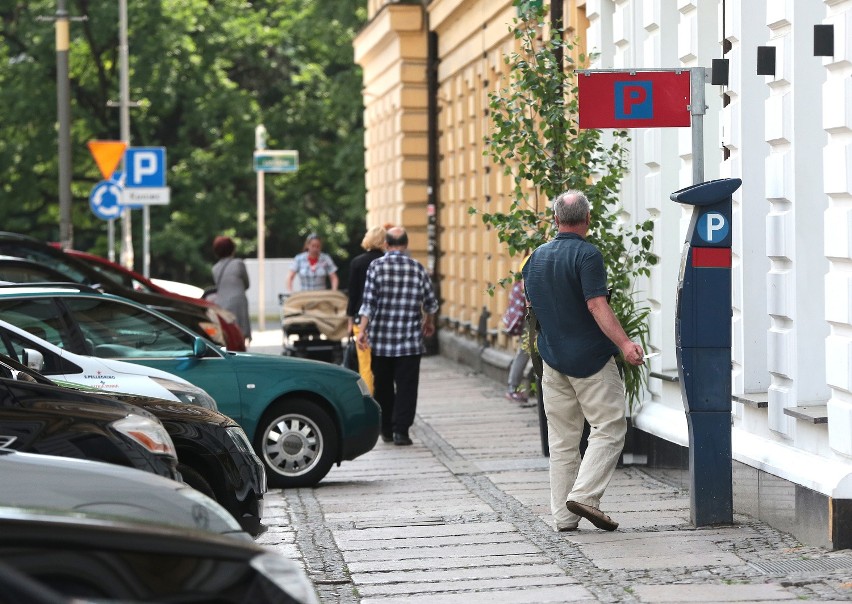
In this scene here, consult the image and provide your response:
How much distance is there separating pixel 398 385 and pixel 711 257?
584cm

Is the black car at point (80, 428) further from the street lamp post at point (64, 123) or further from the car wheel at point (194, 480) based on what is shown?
the street lamp post at point (64, 123)

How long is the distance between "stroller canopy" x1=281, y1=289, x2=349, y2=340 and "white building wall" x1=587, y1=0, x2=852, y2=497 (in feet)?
35.4

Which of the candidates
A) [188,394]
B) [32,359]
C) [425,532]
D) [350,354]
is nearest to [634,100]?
[425,532]

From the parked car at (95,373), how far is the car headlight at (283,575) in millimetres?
5663

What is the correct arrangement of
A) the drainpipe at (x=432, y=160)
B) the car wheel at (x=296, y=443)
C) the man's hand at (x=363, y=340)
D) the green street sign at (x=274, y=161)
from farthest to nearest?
the green street sign at (x=274, y=161) < the drainpipe at (x=432, y=160) < the man's hand at (x=363, y=340) < the car wheel at (x=296, y=443)

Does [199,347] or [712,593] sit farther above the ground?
[199,347]

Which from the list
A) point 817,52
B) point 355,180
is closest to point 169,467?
point 817,52

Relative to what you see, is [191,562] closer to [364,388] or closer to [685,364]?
[685,364]

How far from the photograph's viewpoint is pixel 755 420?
1005 cm

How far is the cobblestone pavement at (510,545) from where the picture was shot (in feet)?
25.6

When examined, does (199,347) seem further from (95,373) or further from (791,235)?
(791,235)

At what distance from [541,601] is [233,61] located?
145ft

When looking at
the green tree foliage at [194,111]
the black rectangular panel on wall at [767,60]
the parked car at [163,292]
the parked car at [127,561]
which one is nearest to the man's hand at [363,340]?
the parked car at [163,292]

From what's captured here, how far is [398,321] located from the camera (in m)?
14.7
